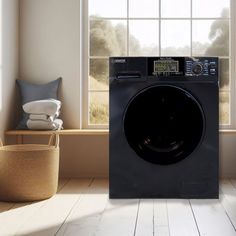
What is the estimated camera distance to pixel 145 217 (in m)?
2.63

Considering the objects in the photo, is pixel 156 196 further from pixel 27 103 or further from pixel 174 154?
pixel 27 103

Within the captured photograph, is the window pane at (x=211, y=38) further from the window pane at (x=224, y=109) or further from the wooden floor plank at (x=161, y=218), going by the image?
the wooden floor plank at (x=161, y=218)

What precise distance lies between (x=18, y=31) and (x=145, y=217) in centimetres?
213

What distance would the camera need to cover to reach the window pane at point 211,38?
13.2 feet

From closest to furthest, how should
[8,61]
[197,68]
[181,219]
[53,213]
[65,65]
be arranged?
1. [181,219]
2. [53,213]
3. [197,68]
4. [8,61]
5. [65,65]

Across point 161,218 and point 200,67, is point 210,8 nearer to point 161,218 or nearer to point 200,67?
point 200,67

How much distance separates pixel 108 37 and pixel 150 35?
360mm

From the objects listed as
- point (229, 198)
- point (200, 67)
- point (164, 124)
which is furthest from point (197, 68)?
point (229, 198)

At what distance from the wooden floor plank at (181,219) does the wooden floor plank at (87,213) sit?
40 centimetres

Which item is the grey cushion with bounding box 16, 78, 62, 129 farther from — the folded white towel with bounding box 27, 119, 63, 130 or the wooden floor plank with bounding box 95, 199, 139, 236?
the wooden floor plank with bounding box 95, 199, 139, 236

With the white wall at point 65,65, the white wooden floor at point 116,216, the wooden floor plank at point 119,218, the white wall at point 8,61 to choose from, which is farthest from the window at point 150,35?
the wooden floor plank at point 119,218

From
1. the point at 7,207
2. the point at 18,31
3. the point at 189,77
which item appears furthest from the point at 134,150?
the point at 18,31

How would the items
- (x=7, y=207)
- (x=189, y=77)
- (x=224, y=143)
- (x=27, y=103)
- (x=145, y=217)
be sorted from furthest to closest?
(x=224, y=143) → (x=27, y=103) → (x=189, y=77) → (x=7, y=207) → (x=145, y=217)

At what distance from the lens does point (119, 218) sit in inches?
103
